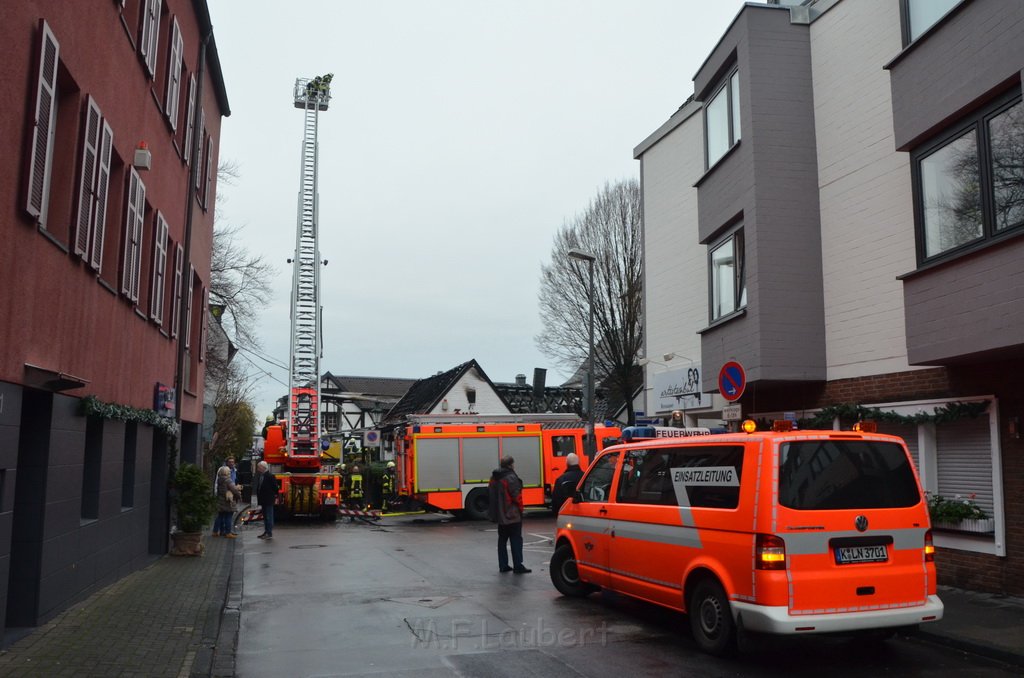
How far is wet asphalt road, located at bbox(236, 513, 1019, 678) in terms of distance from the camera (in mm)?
7141

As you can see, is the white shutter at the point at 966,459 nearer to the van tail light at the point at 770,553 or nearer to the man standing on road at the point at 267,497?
the van tail light at the point at 770,553

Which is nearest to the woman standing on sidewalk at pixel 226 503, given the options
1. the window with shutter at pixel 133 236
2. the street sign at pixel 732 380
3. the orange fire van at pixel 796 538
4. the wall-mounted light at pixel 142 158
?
the window with shutter at pixel 133 236

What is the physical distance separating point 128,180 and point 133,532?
16.9ft

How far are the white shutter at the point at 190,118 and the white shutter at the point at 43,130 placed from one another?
8902mm

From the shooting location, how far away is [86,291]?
32.6 ft

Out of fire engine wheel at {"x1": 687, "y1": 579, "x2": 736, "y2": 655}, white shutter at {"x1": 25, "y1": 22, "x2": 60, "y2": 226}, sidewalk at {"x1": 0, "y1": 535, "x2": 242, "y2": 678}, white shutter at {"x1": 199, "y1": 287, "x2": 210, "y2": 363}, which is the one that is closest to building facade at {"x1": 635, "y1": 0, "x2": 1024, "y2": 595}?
fire engine wheel at {"x1": 687, "y1": 579, "x2": 736, "y2": 655}

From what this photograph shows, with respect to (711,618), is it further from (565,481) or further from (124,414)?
(124,414)

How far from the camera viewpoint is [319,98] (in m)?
30.0

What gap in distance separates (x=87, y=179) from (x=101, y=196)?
0.63m

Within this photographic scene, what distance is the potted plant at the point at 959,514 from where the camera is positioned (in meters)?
10.4

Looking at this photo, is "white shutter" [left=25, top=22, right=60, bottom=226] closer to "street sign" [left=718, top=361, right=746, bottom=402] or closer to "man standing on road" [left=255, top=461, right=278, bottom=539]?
"street sign" [left=718, top=361, right=746, bottom=402]

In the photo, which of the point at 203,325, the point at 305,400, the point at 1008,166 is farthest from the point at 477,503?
the point at 1008,166

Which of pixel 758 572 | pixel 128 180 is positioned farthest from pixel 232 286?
pixel 758 572

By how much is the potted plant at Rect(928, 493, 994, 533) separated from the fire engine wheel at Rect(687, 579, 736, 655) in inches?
181
